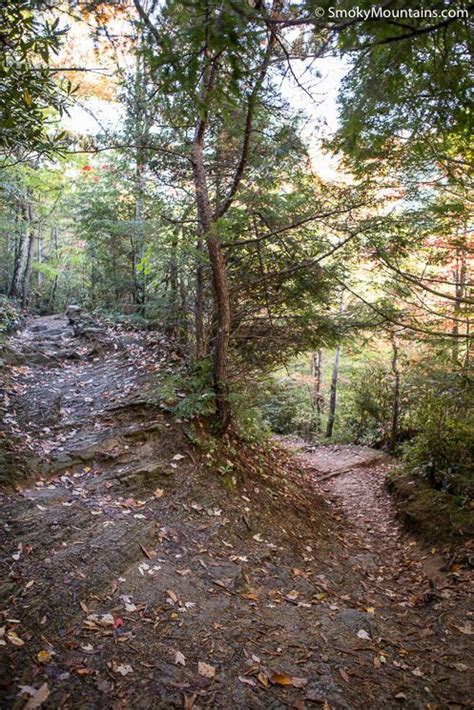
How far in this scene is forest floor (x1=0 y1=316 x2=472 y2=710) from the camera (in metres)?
2.93

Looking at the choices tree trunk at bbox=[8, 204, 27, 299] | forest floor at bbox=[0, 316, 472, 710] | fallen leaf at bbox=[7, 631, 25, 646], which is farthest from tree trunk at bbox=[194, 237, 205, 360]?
tree trunk at bbox=[8, 204, 27, 299]

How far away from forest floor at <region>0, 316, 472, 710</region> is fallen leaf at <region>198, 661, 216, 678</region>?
0.6 inches

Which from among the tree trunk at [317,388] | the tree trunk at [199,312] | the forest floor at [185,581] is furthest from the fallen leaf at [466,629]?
the tree trunk at [317,388]

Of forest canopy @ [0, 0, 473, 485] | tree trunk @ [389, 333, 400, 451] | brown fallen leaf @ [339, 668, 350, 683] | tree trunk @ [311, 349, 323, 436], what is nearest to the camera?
brown fallen leaf @ [339, 668, 350, 683]

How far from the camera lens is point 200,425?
21.2 feet

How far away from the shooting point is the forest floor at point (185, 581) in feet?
9.60

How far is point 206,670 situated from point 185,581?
1066mm

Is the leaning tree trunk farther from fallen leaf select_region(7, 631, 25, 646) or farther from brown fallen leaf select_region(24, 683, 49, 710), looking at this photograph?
brown fallen leaf select_region(24, 683, 49, 710)

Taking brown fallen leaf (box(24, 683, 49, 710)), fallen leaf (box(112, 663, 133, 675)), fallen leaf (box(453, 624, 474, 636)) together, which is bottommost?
fallen leaf (box(453, 624, 474, 636))

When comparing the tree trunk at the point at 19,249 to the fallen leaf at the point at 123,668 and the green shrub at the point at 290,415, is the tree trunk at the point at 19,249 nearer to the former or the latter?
the green shrub at the point at 290,415

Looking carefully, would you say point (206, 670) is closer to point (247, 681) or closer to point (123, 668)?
point (247, 681)

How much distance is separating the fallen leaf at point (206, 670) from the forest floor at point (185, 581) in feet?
0.05

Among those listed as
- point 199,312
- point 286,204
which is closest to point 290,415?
point 199,312

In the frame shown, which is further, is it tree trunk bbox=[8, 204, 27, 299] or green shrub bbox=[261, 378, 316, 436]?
green shrub bbox=[261, 378, 316, 436]
